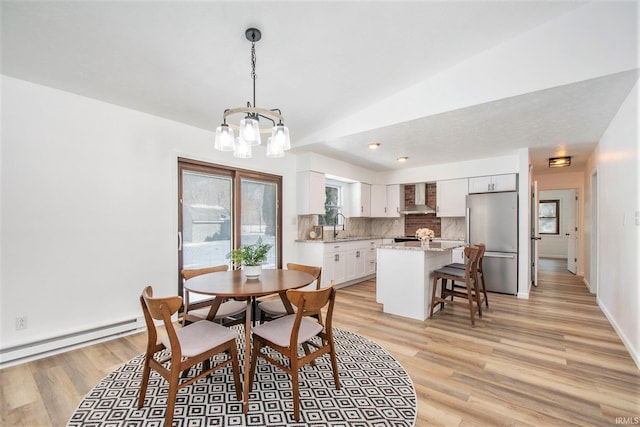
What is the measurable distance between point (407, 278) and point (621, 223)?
2197 mm

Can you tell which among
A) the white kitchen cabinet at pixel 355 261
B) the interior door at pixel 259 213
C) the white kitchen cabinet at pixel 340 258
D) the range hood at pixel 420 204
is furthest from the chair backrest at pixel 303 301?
the range hood at pixel 420 204

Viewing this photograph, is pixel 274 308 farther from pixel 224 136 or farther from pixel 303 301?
pixel 224 136

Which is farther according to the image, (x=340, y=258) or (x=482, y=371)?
(x=340, y=258)

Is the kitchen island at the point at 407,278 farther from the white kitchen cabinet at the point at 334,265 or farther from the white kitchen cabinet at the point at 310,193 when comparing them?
the white kitchen cabinet at the point at 310,193

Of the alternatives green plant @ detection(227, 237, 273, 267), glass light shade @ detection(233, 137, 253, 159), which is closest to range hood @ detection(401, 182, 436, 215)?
green plant @ detection(227, 237, 273, 267)

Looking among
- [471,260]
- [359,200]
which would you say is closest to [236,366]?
[471,260]

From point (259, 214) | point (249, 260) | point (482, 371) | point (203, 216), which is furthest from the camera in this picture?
point (259, 214)

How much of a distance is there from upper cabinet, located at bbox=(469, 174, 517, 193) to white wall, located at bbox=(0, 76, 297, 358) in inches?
194

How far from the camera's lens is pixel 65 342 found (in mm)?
2637

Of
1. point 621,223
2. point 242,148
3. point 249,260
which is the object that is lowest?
point 249,260

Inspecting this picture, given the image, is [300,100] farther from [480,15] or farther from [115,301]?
[115,301]

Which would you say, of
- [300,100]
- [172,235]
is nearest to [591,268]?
[300,100]

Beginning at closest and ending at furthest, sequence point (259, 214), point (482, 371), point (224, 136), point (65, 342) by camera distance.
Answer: point (224, 136) < point (482, 371) < point (65, 342) < point (259, 214)

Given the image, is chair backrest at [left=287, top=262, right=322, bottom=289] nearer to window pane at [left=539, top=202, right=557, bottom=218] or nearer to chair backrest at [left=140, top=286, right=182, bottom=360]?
chair backrest at [left=140, top=286, right=182, bottom=360]
